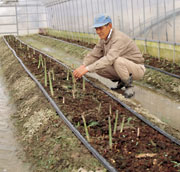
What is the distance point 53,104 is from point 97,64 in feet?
2.85

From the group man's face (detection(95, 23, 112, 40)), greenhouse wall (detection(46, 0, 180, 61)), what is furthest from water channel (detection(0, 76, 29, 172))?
greenhouse wall (detection(46, 0, 180, 61))

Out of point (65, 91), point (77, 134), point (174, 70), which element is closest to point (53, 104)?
point (65, 91)

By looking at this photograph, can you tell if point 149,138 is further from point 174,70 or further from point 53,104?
point 174,70

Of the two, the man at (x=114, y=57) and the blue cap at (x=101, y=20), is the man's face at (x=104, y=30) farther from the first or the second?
Result: the blue cap at (x=101, y=20)

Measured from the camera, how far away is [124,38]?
4.33 meters

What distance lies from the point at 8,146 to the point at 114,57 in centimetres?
194

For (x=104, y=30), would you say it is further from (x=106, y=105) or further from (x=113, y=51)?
→ (x=106, y=105)

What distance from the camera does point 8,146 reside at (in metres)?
3.36

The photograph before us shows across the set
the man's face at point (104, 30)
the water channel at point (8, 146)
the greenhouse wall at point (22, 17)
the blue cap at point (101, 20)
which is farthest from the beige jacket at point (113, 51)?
the greenhouse wall at point (22, 17)

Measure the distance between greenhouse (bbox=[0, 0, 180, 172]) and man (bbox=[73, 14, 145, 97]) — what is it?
1 cm

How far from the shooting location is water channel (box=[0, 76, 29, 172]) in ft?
9.54

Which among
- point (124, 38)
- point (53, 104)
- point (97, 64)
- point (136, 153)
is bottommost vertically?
point (136, 153)

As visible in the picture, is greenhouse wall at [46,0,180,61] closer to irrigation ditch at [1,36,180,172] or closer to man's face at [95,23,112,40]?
man's face at [95,23,112,40]

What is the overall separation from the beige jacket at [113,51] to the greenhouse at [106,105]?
0.01m
